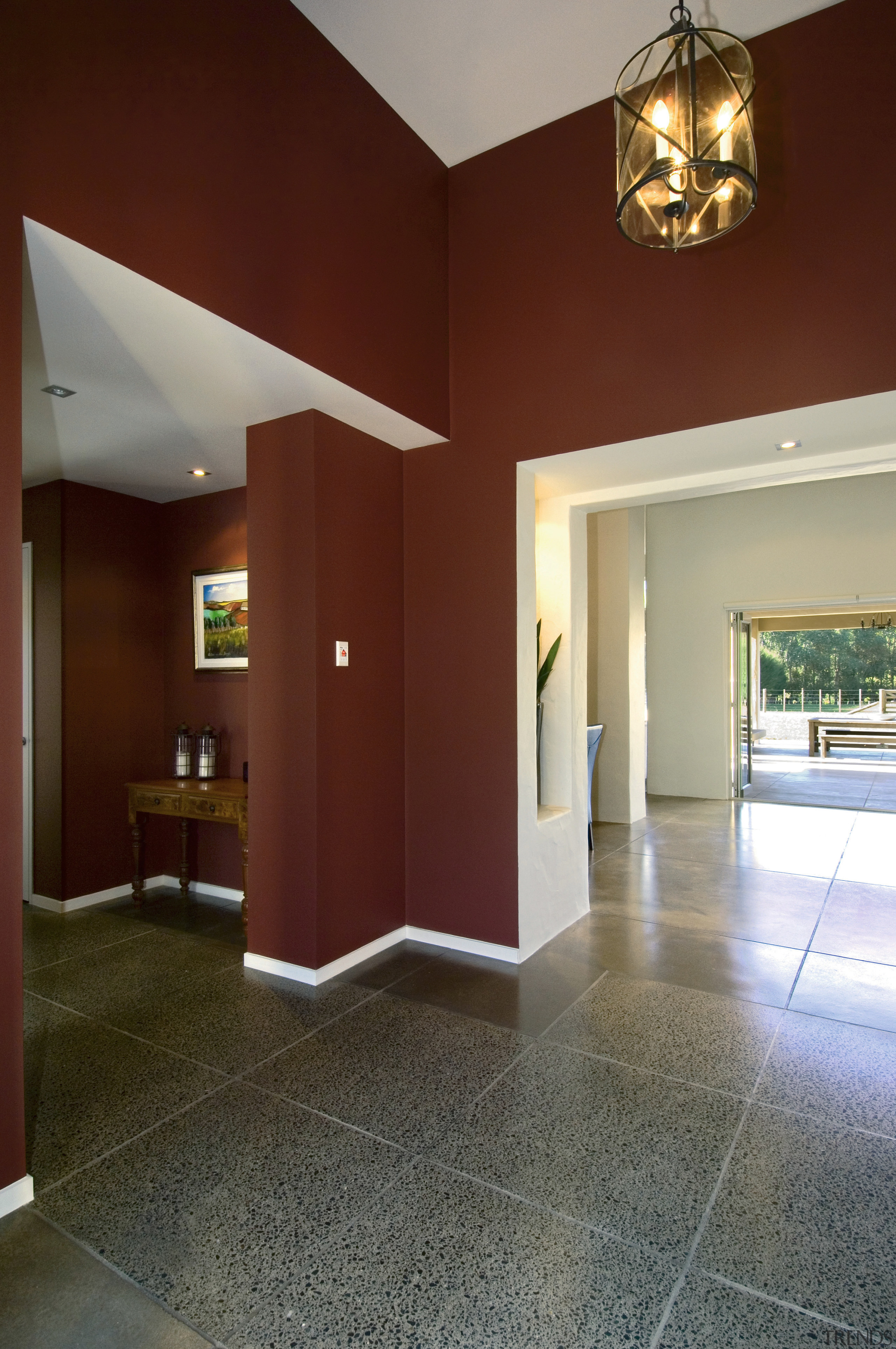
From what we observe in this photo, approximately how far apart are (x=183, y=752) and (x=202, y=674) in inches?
19.3

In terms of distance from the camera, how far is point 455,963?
3336 millimetres

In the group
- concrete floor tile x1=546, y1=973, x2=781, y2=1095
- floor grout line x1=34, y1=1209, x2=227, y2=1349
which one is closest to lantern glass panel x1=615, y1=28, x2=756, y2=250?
concrete floor tile x1=546, y1=973, x2=781, y2=1095

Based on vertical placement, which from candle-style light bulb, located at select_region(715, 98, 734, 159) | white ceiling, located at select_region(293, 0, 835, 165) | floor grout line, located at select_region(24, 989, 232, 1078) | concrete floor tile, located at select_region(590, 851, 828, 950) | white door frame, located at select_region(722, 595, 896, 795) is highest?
white ceiling, located at select_region(293, 0, 835, 165)

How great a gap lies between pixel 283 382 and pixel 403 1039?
8.21ft

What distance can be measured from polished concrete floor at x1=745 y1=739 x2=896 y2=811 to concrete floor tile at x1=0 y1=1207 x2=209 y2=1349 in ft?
23.9

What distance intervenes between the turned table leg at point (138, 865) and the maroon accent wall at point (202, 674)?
33 centimetres

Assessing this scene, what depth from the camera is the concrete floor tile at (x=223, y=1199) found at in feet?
5.17

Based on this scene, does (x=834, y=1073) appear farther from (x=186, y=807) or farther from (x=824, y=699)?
(x=824, y=699)

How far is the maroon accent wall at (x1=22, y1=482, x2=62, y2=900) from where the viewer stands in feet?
13.7

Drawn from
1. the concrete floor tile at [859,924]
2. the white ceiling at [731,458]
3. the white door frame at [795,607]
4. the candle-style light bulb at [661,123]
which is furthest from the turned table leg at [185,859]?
the white door frame at [795,607]

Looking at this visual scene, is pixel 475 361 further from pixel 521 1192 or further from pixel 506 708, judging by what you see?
pixel 521 1192

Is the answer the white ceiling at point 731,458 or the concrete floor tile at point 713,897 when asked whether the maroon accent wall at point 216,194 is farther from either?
the concrete floor tile at point 713,897

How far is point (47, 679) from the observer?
4.26 metres

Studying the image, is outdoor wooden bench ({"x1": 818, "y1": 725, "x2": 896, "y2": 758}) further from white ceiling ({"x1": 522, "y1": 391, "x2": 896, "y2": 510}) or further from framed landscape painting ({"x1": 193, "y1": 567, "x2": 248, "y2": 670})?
framed landscape painting ({"x1": 193, "y1": 567, "x2": 248, "y2": 670})
